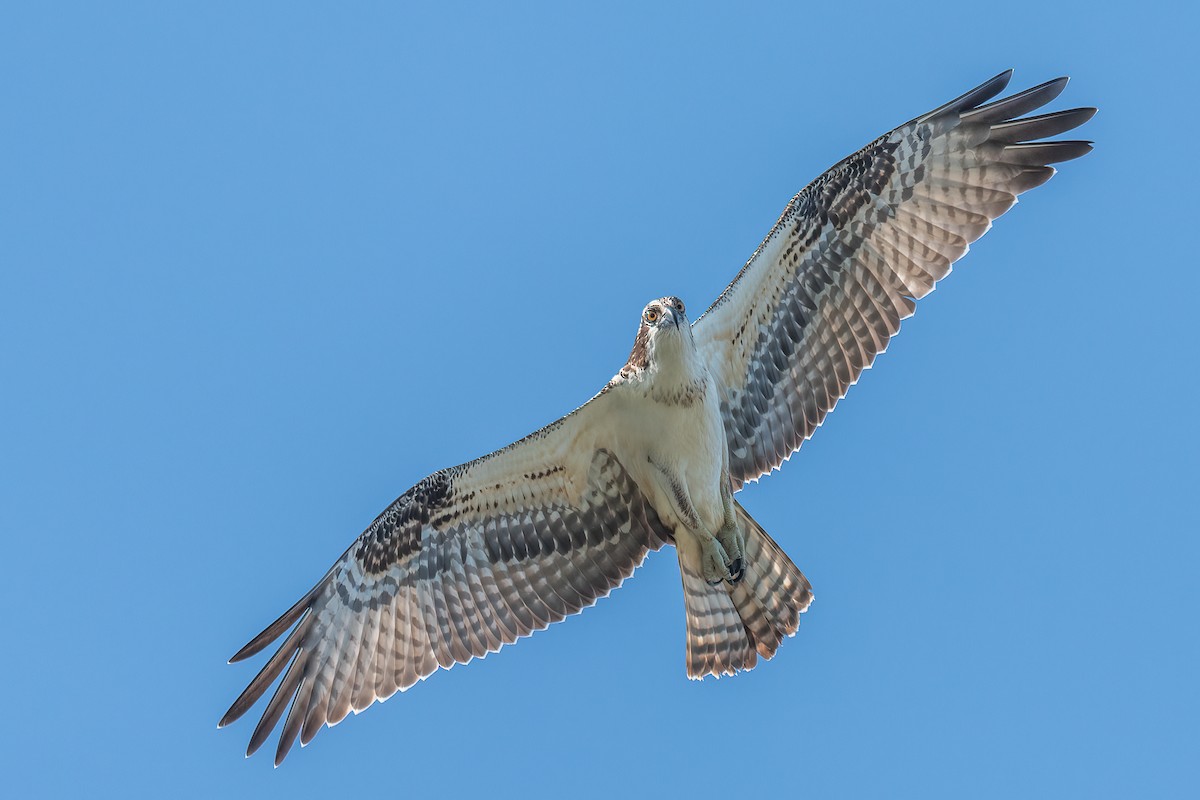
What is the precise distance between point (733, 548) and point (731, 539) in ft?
0.26

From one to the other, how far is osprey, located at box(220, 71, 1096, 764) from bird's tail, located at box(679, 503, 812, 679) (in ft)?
0.04

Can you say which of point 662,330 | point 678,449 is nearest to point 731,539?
point 678,449

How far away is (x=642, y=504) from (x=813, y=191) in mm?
2969

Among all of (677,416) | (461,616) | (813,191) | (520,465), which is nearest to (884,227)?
(813,191)

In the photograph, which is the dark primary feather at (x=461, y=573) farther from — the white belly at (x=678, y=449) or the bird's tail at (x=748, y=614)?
the bird's tail at (x=748, y=614)

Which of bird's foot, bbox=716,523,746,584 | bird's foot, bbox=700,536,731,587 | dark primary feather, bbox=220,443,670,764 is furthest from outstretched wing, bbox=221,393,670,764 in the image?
bird's foot, bbox=716,523,746,584

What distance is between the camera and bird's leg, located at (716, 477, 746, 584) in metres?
11.9

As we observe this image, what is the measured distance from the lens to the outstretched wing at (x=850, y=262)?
11875mm

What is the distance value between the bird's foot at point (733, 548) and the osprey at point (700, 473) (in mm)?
16

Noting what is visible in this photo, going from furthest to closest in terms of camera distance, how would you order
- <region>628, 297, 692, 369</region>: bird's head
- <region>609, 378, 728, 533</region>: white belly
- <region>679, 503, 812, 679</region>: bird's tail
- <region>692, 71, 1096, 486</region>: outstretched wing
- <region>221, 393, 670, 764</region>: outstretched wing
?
<region>221, 393, 670, 764</region>: outstretched wing, <region>679, 503, 812, 679</region>: bird's tail, <region>692, 71, 1096, 486</region>: outstretched wing, <region>609, 378, 728, 533</region>: white belly, <region>628, 297, 692, 369</region>: bird's head

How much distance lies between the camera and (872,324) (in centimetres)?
1214

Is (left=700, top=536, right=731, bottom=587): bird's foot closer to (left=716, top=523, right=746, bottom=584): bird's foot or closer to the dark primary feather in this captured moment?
(left=716, top=523, right=746, bottom=584): bird's foot

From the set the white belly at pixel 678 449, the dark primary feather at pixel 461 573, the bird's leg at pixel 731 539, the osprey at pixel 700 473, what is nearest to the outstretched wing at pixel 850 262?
the osprey at pixel 700 473

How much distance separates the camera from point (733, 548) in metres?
11.9
